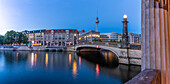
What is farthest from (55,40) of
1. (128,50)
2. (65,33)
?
(128,50)

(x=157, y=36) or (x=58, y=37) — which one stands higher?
(x=58, y=37)

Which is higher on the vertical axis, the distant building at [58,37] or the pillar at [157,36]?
the distant building at [58,37]

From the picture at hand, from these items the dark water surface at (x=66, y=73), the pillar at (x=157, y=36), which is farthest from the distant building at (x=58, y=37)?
the pillar at (x=157, y=36)

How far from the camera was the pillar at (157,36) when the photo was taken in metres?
3.17

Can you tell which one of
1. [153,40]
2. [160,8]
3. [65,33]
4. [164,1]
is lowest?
[153,40]

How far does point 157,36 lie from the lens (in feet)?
10.6

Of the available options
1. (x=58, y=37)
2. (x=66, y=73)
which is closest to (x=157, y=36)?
→ (x=66, y=73)

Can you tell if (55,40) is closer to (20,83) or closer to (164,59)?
(20,83)

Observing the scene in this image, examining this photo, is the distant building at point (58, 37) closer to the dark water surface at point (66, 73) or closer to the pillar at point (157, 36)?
the dark water surface at point (66, 73)

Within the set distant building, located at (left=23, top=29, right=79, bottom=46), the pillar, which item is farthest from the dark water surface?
distant building, located at (left=23, top=29, right=79, bottom=46)

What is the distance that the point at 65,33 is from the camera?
7438 centimetres

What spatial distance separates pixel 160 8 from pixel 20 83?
1387cm

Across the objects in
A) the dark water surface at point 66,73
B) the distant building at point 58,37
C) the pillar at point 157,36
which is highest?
the distant building at point 58,37

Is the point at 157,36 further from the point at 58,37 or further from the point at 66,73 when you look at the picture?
the point at 58,37
